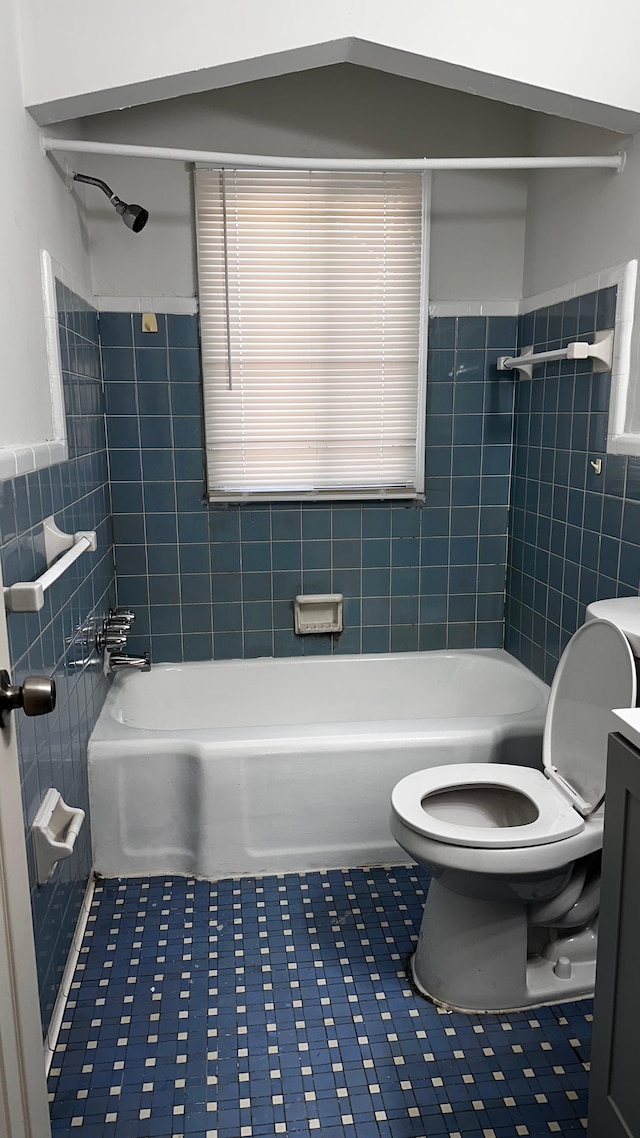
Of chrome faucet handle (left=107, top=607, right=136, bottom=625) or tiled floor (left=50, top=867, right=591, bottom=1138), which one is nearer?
tiled floor (left=50, top=867, right=591, bottom=1138)

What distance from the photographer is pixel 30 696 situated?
1.03 m

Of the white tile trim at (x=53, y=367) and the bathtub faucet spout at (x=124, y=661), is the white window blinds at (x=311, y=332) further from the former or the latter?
the white tile trim at (x=53, y=367)

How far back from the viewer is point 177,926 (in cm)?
228

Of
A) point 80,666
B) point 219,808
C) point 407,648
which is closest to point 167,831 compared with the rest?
point 219,808

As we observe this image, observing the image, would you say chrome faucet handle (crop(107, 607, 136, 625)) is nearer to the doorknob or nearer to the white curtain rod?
the white curtain rod

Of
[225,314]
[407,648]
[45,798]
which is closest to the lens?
[45,798]

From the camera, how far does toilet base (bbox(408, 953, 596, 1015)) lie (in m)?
1.96

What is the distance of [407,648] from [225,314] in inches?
58.0

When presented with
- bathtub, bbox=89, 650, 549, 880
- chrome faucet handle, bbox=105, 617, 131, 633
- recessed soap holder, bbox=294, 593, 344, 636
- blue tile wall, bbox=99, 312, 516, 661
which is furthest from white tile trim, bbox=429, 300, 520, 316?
chrome faucet handle, bbox=105, 617, 131, 633

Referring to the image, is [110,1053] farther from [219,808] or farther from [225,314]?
[225,314]

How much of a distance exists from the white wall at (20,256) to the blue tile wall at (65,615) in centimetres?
14

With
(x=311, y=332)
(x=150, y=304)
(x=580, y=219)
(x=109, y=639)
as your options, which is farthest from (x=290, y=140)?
(x=109, y=639)

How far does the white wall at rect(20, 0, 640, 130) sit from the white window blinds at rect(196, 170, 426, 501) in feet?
2.73

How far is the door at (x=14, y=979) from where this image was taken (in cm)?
103
